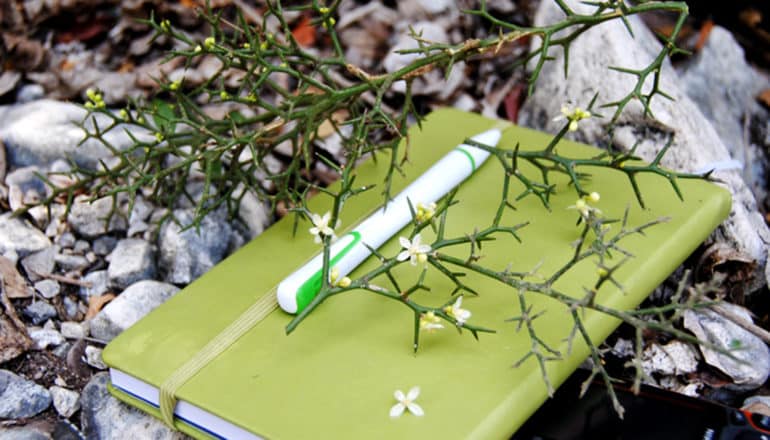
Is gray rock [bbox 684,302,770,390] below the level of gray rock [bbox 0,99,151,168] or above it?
below

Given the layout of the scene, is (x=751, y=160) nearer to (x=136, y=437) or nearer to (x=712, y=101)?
(x=712, y=101)

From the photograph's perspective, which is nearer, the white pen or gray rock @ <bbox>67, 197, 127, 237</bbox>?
the white pen

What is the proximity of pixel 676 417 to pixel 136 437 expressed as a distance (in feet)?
2.60

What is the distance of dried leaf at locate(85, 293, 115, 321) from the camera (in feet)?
5.35

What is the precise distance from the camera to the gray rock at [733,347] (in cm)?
149

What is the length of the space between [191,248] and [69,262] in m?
0.24

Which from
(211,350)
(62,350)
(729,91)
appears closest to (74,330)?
(62,350)

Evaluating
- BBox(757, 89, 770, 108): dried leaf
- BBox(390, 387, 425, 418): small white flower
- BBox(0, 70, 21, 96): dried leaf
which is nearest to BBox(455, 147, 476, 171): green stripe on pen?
BBox(390, 387, 425, 418): small white flower

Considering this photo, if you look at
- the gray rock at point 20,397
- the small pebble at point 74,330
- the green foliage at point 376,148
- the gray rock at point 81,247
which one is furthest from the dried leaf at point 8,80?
the gray rock at point 20,397

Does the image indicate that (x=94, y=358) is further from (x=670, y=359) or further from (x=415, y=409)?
(x=670, y=359)

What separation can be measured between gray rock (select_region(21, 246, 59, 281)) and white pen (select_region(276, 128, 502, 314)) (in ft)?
1.88

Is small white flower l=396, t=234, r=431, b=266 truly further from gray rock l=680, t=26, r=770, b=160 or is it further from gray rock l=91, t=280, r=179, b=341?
gray rock l=680, t=26, r=770, b=160

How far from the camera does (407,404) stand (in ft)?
3.84

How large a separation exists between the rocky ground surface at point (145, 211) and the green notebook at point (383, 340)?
0.13 metres
